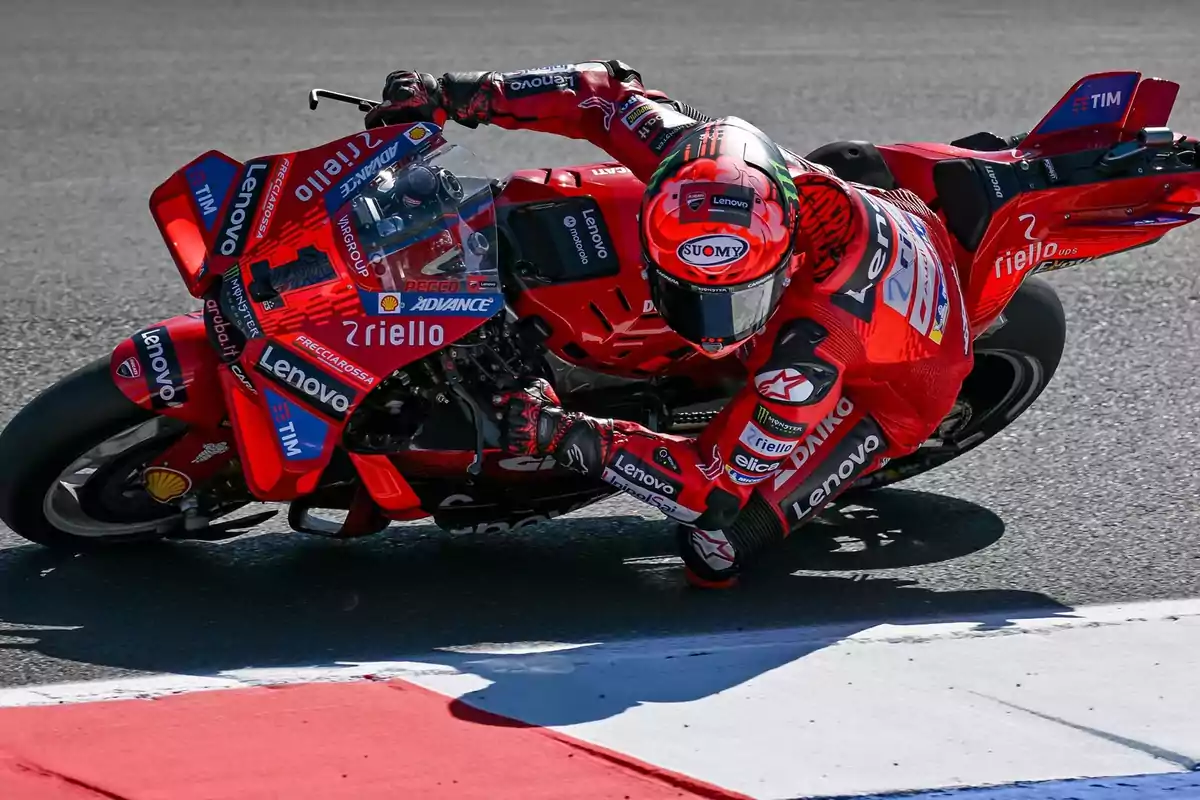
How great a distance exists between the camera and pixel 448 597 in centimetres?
461

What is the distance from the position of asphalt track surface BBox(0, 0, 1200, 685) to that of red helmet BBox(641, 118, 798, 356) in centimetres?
82

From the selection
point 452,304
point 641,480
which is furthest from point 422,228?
point 641,480

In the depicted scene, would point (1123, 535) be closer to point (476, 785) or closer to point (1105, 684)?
point (1105, 684)

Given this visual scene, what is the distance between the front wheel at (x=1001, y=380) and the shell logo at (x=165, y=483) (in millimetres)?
2020

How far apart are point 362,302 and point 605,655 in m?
1.04

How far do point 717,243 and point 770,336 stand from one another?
0.41 metres

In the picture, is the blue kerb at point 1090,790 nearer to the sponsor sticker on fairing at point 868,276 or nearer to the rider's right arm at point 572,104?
the sponsor sticker on fairing at point 868,276

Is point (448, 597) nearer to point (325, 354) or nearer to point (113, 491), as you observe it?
point (325, 354)

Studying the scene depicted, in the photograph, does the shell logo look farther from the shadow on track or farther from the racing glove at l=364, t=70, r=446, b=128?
the racing glove at l=364, t=70, r=446, b=128

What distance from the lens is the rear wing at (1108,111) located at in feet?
17.3

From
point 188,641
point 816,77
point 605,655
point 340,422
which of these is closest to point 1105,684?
point 605,655

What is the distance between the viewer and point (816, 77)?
1053cm

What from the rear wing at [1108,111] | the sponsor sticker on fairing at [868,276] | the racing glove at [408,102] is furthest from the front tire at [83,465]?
the rear wing at [1108,111]

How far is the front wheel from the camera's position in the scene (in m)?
5.32
